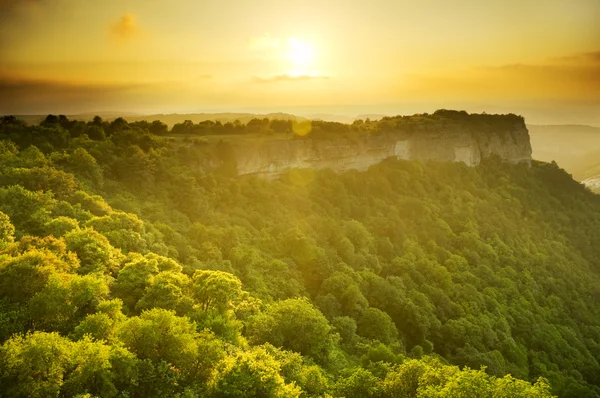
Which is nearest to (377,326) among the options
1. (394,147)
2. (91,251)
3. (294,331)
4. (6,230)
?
(294,331)

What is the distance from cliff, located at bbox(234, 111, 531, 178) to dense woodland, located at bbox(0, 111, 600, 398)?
138 inches

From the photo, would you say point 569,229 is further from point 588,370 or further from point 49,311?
point 49,311

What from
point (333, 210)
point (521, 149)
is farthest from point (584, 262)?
point (333, 210)

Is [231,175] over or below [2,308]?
over

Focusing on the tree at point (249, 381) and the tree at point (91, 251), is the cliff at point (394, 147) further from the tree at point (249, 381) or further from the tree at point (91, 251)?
the tree at point (249, 381)

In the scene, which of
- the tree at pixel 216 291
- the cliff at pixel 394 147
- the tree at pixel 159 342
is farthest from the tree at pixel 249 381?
the cliff at pixel 394 147

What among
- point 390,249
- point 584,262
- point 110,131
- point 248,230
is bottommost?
point 584,262

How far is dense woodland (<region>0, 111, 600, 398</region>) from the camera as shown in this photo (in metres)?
23.4

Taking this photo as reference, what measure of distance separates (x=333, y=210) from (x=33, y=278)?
171 ft

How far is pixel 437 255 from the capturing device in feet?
221

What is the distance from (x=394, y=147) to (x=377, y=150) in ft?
18.6

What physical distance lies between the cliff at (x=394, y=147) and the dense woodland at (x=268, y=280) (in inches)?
138

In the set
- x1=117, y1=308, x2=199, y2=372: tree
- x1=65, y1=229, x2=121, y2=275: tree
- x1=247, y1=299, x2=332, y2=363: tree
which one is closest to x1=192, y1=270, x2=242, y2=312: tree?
x1=247, y1=299, x2=332, y2=363: tree

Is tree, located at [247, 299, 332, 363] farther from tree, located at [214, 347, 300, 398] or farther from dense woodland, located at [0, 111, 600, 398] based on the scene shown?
tree, located at [214, 347, 300, 398]
